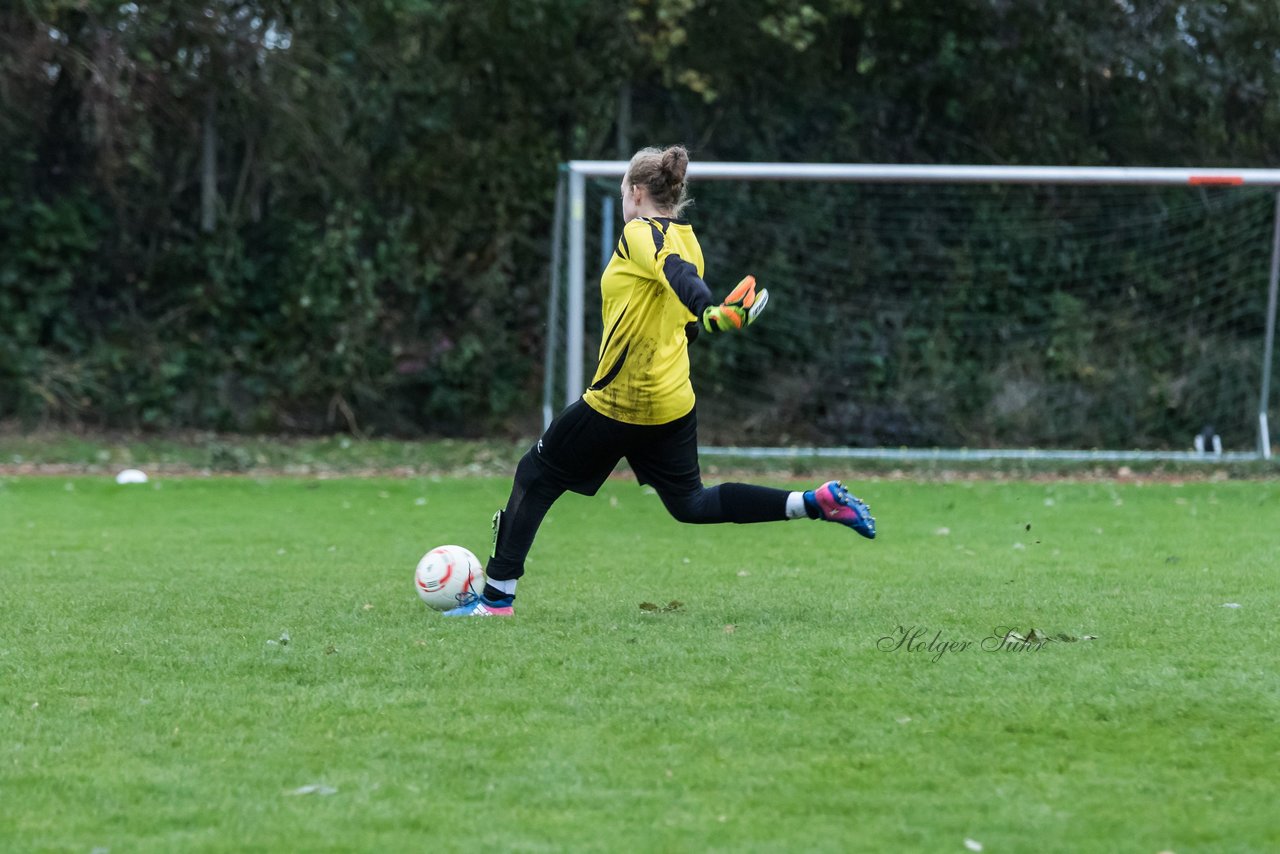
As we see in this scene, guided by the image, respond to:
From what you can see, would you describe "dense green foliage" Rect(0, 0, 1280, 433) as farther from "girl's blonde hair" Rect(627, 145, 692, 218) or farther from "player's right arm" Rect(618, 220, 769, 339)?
"player's right arm" Rect(618, 220, 769, 339)

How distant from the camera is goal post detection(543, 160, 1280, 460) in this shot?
52.2 feet

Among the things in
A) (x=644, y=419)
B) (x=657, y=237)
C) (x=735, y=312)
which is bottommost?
(x=644, y=419)

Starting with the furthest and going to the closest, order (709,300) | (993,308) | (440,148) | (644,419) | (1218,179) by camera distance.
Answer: (440,148) → (993,308) → (1218,179) → (644,419) → (709,300)

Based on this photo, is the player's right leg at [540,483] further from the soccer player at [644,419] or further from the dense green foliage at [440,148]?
the dense green foliage at [440,148]

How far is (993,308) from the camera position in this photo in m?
16.6

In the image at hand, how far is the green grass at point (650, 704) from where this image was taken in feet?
11.6

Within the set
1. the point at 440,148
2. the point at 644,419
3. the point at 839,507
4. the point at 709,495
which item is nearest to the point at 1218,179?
the point at 440,148

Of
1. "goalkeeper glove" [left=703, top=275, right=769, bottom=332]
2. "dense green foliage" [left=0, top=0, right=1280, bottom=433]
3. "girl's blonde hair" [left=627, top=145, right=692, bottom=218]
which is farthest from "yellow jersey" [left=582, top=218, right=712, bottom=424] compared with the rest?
"dense green foliage" [left=0, top=0, right=1280, bottom=433]

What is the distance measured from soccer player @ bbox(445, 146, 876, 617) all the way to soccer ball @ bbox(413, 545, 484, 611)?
0.05 metres

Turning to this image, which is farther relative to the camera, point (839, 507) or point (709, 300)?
point (839, 507)

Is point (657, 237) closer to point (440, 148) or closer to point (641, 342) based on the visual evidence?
point (641, 342)

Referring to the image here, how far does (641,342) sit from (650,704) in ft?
5.87

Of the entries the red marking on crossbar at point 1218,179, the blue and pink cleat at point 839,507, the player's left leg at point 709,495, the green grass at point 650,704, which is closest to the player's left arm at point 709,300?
the player's left leg at point 709,495

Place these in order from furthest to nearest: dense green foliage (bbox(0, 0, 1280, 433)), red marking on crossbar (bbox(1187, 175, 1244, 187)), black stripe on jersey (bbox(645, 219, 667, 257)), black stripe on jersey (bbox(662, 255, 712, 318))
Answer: dense green foliage (bbox(0, 0, 1280, 433)) < red marking on crossbar (bbox(1187, 175, 1244, 187)) < black stripe on jersey (bbox(645, 219, 667, 257)) < black stripe on jersey (bbox(662, 255, 712, 318))
